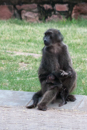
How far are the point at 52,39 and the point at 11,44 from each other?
6.00m

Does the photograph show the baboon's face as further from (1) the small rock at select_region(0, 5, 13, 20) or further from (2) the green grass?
(1) the small rock at select_region(0, 5, 13, 20)

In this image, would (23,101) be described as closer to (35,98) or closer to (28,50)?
(35,98)

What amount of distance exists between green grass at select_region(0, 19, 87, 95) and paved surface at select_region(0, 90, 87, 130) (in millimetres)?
1241

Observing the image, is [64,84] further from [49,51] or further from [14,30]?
[14,30]

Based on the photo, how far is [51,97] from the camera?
16.6 feet

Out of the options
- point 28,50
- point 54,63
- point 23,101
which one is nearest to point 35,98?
point 23,101

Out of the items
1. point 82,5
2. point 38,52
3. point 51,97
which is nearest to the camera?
point 51,97

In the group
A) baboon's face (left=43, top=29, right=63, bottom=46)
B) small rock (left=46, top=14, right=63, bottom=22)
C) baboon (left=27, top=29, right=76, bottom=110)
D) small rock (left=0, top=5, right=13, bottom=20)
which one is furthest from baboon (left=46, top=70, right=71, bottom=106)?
small rock (left=0, top=5, right=13, bottom=20)

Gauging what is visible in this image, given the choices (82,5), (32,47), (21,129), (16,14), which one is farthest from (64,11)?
(21,129)

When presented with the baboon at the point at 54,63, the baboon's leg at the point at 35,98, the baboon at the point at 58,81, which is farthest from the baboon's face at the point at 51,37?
the baboon's leg at the point at 35,98

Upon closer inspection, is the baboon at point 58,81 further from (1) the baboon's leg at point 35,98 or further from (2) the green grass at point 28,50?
(2) the green grass at point 28,50

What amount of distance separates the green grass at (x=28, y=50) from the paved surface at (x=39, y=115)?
48.9 inches

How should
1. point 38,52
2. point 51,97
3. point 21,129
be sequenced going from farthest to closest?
1. point 38,52
2. point 51,97
3. point 21,129

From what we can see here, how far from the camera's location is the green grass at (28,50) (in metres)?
7.19
